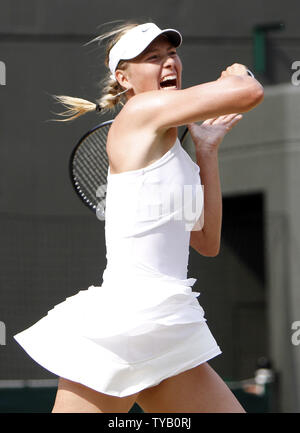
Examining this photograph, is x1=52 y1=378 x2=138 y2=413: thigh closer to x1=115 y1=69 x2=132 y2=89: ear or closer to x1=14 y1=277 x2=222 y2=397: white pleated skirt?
x1=14 y1=277 x2=222 y2=397: white pleated skirt

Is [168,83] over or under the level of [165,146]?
over

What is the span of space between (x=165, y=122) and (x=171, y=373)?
0.56m

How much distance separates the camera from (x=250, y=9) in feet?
21.0

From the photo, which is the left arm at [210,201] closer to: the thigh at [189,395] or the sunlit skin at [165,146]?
the sunlit skin at [165,146]

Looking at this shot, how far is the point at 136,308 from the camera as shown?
1.98 metres

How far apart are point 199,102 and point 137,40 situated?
277 millimetres

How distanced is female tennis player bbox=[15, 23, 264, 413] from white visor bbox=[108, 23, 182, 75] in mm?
125

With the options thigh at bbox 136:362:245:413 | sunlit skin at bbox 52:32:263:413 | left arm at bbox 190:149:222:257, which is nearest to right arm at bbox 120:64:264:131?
sunlit skin at bbox 52:32:263:413

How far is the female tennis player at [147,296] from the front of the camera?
78.0 inches

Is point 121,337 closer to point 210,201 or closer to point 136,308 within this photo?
point 136,308

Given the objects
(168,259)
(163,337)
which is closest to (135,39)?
(168,259)

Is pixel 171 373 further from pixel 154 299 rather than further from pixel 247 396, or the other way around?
pixel 247 396

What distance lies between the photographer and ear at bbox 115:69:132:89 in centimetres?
221

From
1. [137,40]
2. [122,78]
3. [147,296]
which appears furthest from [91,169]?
[147,296]
